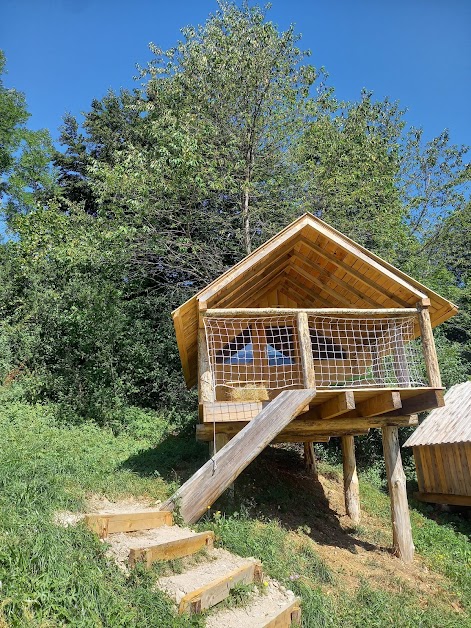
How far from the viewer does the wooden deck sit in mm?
7703

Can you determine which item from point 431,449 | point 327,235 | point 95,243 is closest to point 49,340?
point 95,243

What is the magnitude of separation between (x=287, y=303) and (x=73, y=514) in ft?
21.3

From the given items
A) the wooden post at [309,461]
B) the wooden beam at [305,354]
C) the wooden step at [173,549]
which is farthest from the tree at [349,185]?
the wooden step at [173,549]

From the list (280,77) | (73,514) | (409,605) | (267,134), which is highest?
(280,77)

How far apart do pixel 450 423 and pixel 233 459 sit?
30.0 feet

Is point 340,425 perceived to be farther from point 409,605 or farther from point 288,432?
point 409,605

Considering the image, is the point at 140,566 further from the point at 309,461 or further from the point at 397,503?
the point at 309,461

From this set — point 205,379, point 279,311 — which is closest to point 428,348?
point 279,311

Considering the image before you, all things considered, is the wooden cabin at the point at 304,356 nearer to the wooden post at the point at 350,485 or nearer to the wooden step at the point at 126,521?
the wooden post at the point at 350,485

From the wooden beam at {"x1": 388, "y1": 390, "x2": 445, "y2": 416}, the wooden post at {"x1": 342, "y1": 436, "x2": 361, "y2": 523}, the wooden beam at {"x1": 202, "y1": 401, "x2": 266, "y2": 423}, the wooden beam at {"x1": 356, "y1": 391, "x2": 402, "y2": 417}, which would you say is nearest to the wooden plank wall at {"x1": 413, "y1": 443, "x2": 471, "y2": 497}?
the wooden post at {"x1": 342, "y1": 436, "x2": 361, "y2": 523}

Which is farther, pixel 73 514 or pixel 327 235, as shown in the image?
pixel 327 235

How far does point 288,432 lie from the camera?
9.32 metres

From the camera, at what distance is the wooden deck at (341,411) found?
770 cm

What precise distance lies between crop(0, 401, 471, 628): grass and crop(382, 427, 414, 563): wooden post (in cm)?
55
